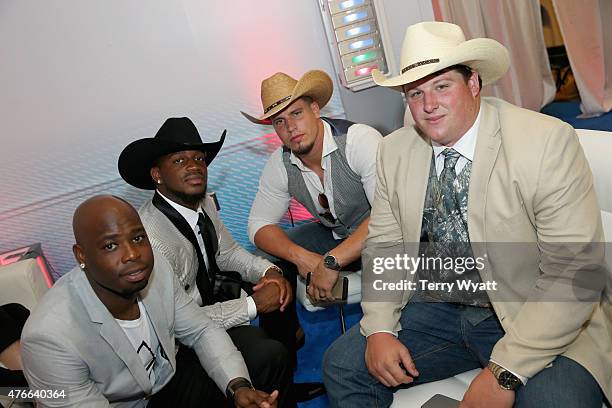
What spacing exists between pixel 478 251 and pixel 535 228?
0.54 ft

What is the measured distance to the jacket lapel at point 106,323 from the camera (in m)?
1.85

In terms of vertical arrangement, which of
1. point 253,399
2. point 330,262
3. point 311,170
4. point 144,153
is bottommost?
point 253,399

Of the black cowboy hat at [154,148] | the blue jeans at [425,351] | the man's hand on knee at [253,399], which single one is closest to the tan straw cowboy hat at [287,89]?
the black cowboy hat at [154,148]

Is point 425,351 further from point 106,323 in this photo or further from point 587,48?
point 587,48

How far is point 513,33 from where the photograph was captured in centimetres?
477

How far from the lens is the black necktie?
104 inches

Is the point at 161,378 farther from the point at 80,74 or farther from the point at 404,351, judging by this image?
the point at 80,74

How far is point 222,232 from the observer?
112 inches

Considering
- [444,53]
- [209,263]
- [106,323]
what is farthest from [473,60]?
[209,263]

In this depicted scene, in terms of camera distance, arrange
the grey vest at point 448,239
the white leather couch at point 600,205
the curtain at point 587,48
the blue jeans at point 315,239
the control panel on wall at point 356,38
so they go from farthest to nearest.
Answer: the curtain at point 587,48
the control panel on wall at point 356,38
the blue jeans at point 315,239
the grey vest at point 448,239
the white leather couch at point 600,205

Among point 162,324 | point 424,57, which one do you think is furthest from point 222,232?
point 424,57

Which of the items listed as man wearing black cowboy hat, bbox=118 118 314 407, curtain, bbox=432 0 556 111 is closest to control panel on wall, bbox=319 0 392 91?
curtain, bbox=432 0 556 111

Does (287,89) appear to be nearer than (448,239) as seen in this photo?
No

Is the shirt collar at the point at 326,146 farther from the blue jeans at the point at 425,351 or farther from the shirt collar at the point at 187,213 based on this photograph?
the blue jeans at the point at 425,351
